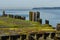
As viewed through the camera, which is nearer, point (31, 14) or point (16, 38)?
point (16, 38)

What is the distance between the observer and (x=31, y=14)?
22.1 metres

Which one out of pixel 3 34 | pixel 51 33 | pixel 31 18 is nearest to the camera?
pixel 3 34

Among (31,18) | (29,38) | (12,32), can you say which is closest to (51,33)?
(29,38)

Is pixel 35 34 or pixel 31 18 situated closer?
pixel 35 34

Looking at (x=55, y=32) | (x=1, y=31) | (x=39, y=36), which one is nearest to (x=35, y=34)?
(x=39, y=36)

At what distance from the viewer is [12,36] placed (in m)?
10.2

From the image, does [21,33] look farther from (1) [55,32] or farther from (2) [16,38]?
(1) [55,32]

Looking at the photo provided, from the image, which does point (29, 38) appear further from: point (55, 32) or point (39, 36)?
point (55, 32)

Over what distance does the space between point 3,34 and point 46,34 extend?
202cm

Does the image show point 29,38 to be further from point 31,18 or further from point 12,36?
point 31,18

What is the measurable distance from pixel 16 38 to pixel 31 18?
11.8 meters

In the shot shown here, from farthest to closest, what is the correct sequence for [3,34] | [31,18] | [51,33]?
1. [31,18]
2. [51,33]
3. [3,34]

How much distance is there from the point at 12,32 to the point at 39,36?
1.24 metres

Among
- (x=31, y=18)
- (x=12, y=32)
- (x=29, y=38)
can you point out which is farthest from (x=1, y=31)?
(x=31, y=18)
